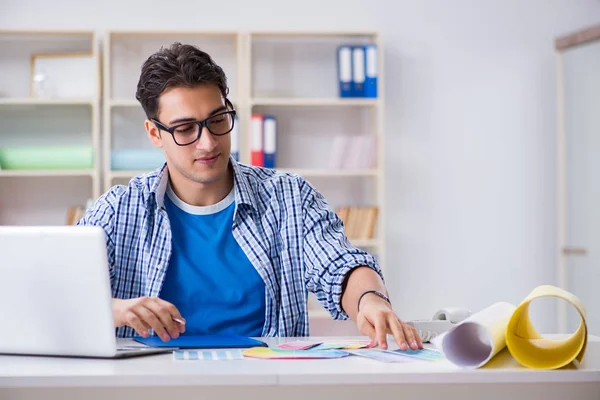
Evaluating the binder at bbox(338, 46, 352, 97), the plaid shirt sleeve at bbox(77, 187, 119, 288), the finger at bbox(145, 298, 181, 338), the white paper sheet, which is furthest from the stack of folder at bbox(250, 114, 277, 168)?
the white paper sheet

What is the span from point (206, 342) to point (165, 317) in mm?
114

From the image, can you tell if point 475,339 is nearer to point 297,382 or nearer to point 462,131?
point 297,382

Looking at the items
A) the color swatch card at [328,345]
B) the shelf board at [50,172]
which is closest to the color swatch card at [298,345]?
the color swatch card at [328,345]

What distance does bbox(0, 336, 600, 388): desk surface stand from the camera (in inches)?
46.4

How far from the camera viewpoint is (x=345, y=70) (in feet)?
13.9

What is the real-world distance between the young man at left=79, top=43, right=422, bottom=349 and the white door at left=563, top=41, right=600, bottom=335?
2562 mm

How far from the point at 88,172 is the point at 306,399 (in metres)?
3.11

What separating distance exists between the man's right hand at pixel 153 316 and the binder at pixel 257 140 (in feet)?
8.76

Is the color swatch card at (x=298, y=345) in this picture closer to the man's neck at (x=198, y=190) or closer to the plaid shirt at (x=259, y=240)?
the plaid shirt at (x=259, y=240)

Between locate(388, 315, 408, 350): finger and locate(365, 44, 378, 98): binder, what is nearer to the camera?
locate(388, 315, 408, 350): finger

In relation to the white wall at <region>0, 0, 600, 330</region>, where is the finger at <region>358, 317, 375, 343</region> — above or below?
below

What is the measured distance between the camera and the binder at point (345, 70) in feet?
13.8

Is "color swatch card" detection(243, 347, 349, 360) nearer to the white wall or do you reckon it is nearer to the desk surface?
the desk surface

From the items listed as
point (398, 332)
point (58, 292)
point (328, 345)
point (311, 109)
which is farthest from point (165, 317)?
point (311, 109)
